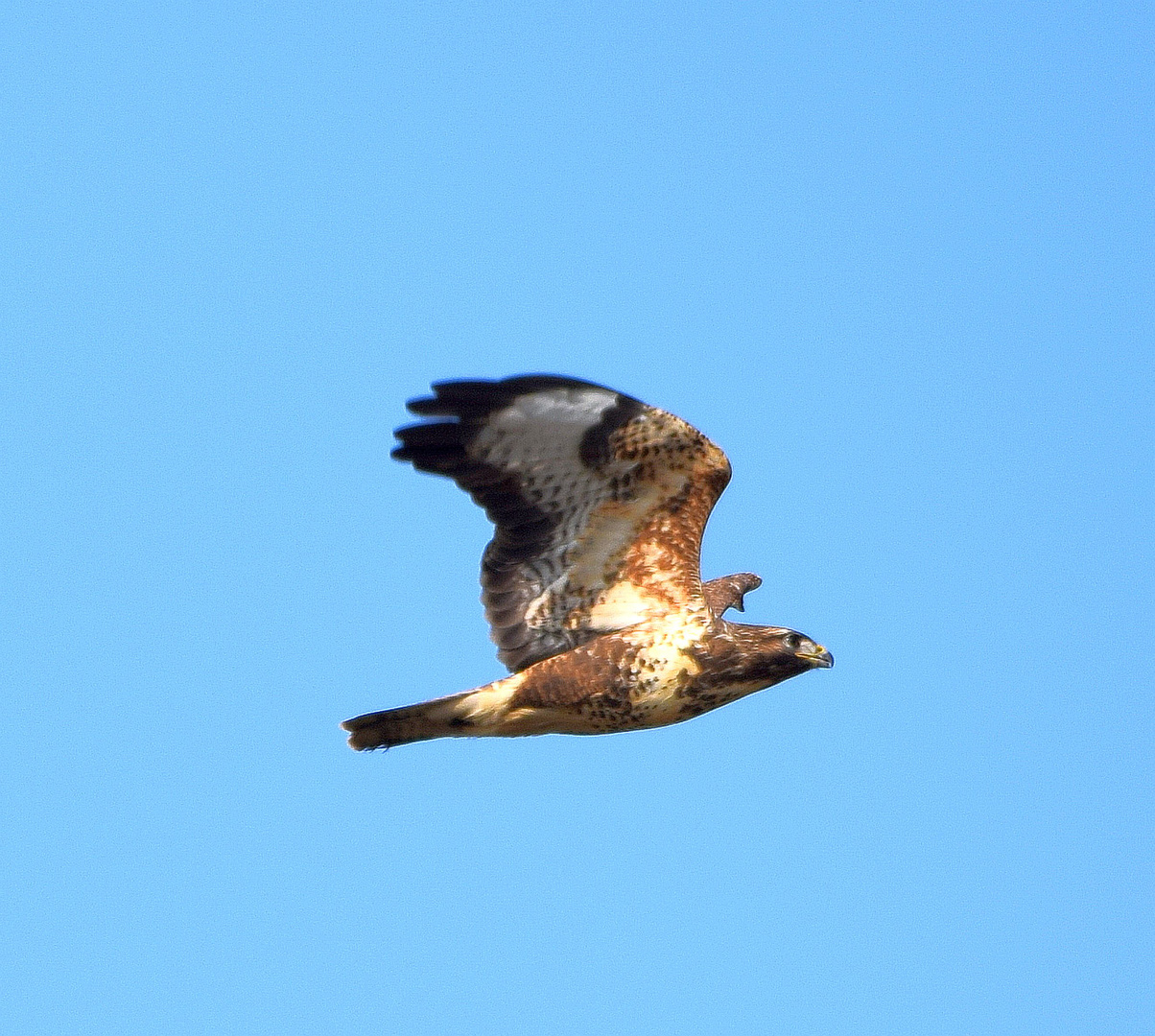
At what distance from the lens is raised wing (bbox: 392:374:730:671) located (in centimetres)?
1105

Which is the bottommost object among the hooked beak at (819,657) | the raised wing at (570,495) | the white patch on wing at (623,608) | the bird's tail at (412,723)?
the bird's tail at (412,723)

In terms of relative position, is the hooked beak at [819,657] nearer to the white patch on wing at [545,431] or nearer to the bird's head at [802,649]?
the bird's head at [802,649]

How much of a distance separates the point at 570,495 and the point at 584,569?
1.46 ft

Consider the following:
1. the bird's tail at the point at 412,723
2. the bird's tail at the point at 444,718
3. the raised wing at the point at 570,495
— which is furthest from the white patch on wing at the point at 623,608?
the bird's tail at the point at 412,723

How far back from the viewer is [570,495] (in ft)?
37.4

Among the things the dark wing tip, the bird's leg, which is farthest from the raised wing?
the bird's leg

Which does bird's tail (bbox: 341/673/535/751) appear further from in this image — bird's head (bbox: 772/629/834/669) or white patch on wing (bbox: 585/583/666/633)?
bird's head (bbox: 772/629/834/669)

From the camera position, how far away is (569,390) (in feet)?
36.0

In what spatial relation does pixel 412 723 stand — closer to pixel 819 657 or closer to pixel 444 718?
pixel 444 718

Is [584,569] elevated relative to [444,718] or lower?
elevated

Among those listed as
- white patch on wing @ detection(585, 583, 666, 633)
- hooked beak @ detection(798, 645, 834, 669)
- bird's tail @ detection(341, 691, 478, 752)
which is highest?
white patch on wing @ detection(585, 583, 666, 633)

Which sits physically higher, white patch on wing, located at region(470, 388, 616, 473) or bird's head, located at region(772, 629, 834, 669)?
white patch on wing, located at region(470, 388, 616, 473)

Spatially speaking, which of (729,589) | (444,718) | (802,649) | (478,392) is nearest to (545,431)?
(478,392)

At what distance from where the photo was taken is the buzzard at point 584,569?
11102 mm
